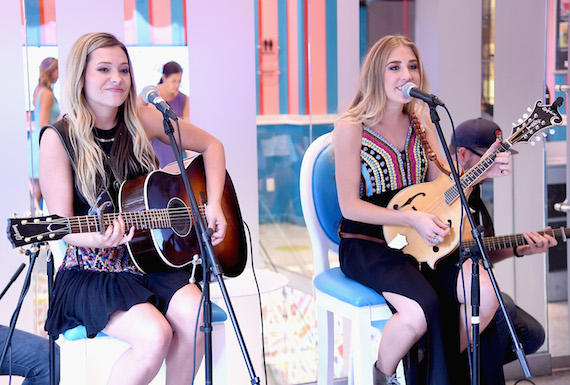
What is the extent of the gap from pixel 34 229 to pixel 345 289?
1059 mm

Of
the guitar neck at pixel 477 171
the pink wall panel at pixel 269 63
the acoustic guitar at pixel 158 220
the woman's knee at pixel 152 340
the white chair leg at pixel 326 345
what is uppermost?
the pink wall panel at pixel 269 63

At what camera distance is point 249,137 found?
10.1ft

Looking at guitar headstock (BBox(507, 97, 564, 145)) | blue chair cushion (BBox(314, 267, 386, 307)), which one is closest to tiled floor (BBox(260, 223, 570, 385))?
blue chair cushion (BBox(314, 267, 386, 307))

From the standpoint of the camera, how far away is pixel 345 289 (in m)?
2.45

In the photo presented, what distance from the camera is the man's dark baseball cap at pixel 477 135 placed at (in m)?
2.82

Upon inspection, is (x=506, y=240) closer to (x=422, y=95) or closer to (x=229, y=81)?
(x=422, y=95)

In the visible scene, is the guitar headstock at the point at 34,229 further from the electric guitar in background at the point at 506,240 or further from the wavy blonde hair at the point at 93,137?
the electric guitar in background at the point at 506,240

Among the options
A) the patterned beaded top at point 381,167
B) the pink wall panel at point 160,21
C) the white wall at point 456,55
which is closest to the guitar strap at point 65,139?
the pink wall panel at point 160,21

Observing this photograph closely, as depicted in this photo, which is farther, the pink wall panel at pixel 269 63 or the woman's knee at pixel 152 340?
the pink wall panel at pixel 269 63

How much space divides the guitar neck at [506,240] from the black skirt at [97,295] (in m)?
0.99

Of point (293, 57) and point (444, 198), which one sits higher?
point (293, 57)

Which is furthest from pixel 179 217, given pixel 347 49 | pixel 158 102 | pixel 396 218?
pixel 347 49

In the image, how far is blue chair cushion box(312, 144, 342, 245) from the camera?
268cm

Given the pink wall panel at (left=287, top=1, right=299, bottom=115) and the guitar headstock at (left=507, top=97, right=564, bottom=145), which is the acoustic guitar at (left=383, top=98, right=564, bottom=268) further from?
the pink wall panel at (left=287, top=1, right=299, bottom=115)
